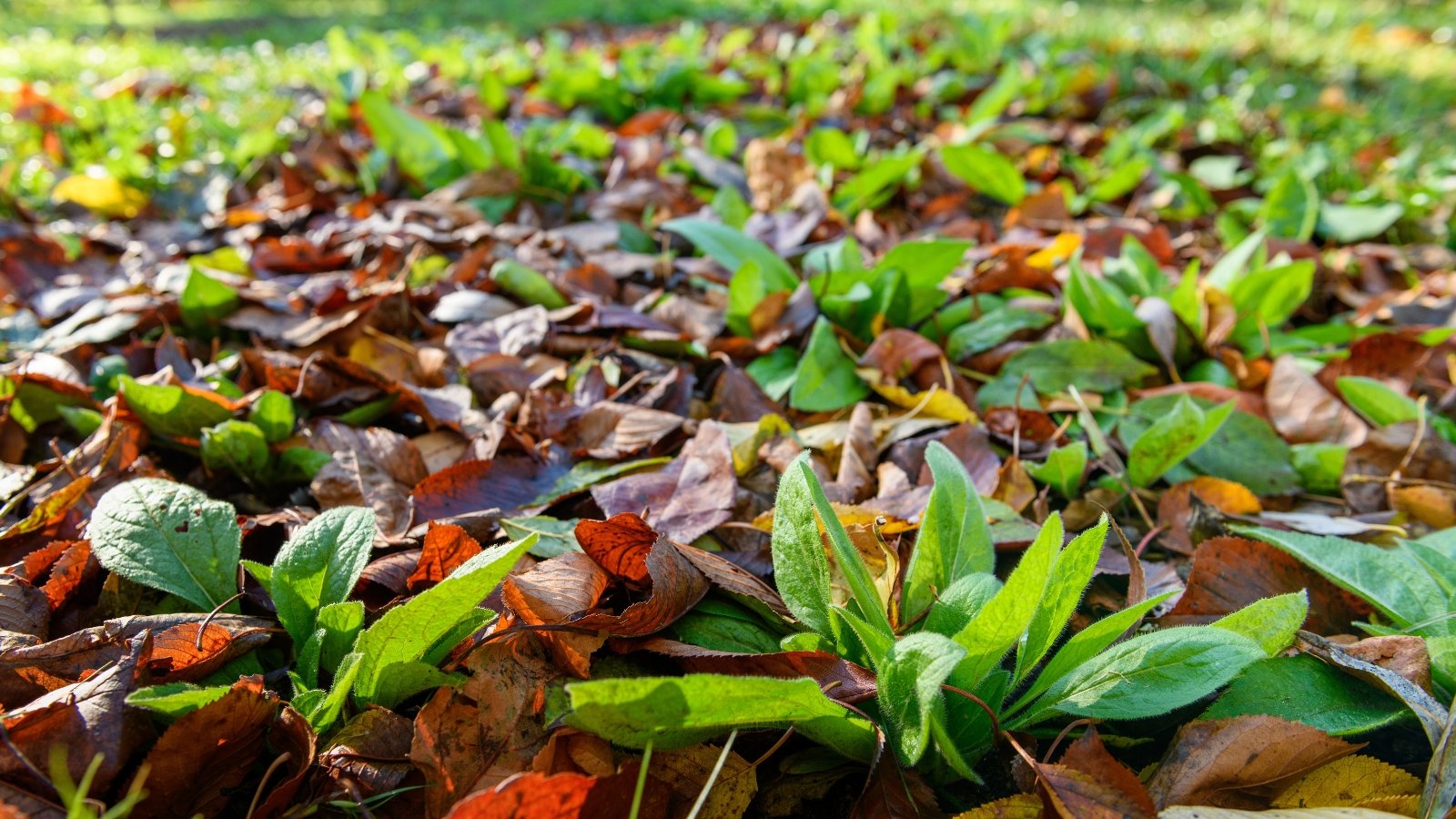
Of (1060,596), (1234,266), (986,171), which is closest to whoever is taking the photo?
(1060,596)

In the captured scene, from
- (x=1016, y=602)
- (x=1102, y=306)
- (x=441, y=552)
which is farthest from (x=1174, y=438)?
(x=441, y=552)

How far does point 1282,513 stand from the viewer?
1755mm

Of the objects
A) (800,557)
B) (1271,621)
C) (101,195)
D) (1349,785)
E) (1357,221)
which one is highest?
(101,195)

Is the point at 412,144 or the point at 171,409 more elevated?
the point at 412,144

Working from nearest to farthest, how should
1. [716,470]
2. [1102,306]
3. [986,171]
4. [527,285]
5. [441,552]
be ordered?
[441,552] < [716,470] < [1102,306] < [527,285] < [986,171]

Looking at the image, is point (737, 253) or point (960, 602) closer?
point (960, 602)

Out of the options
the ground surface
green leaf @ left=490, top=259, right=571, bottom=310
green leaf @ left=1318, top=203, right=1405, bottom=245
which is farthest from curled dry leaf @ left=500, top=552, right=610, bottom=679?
green leaf @ left=1318, top=203, right=1405, bottom=245

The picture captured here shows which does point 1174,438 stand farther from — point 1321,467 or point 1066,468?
point 1321,467

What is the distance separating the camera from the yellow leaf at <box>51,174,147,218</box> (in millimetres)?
3105

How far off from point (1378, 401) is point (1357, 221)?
146 centimetres

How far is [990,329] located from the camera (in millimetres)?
2174

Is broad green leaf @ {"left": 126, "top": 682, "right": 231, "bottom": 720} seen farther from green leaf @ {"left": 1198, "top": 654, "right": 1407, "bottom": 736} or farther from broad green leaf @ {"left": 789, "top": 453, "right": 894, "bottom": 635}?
green leaf @ {"left": 1198, "top": 654, "right": 1407, "bottom": 736}

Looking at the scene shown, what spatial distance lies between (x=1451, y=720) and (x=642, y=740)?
3.12 feet

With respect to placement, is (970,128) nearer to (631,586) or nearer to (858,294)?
(858,294)
